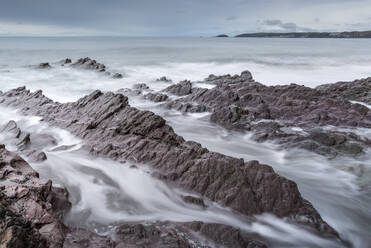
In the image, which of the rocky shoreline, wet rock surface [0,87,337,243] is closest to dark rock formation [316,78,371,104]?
the rocky shoreline

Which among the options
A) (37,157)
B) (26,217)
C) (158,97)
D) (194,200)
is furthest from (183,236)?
(158,97)

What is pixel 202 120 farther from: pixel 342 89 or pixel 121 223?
pixel 342 89

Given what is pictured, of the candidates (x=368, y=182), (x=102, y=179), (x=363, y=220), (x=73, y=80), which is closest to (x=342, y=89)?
(x=368, y=182)

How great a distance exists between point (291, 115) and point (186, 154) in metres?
7.77

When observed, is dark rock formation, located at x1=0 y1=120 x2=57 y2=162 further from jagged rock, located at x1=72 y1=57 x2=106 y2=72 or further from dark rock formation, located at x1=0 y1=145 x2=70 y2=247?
jagged rock, located at x1=72 y1=57 x2=106 y2=72

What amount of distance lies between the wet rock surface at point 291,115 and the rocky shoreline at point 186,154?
0.13 feet

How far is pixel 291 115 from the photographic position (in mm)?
13922

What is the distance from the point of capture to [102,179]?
795cm

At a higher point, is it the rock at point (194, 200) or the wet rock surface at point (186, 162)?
the wet rock surface at point (186, 162)

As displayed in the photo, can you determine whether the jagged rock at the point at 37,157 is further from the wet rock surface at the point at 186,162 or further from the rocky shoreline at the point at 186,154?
the wet rock surface at the point at 186,162

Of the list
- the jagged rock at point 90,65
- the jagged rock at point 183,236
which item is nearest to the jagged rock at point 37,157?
the jagged rock at point 183,236

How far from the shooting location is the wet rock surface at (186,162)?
6.63 metres

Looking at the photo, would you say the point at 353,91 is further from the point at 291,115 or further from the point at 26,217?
the point at 26,217

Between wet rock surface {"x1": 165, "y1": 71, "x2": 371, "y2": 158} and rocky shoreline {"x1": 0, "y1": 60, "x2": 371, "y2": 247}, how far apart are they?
0.04 m
